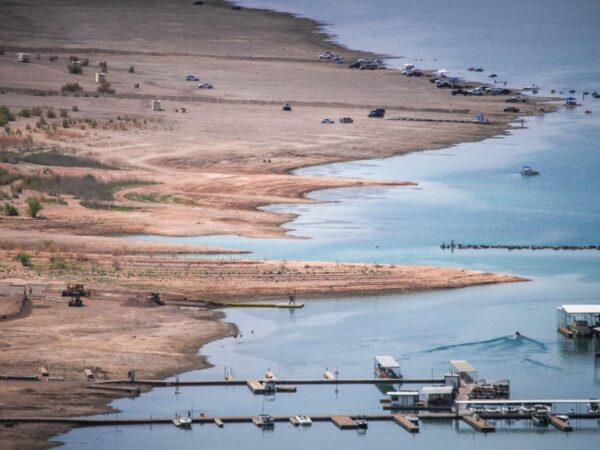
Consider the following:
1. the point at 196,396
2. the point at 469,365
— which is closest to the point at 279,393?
the point at 196,396

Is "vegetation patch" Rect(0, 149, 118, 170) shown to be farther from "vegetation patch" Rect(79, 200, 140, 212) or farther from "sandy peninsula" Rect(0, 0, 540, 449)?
"vegetation patch" Rect(79, 200, 140, 212)

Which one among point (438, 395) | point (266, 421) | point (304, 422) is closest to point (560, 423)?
point (438, 395)

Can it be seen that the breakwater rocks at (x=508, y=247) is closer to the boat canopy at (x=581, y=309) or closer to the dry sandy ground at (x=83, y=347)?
the boat canopy at (x=581, y=309)

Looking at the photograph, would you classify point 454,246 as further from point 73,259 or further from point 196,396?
point 196,396

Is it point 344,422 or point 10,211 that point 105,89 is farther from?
point 344,422

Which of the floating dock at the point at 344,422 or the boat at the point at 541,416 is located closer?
the floating dock at the point at 344,422

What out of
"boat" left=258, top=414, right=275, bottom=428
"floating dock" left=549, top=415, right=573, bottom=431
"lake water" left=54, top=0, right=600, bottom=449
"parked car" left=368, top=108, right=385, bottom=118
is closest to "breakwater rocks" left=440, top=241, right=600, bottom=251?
"lake water" left=54, top=0, right=600, bottom=449

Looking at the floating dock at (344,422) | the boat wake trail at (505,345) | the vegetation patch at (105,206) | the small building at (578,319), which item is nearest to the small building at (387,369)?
the boat wake trail at (505,345)
